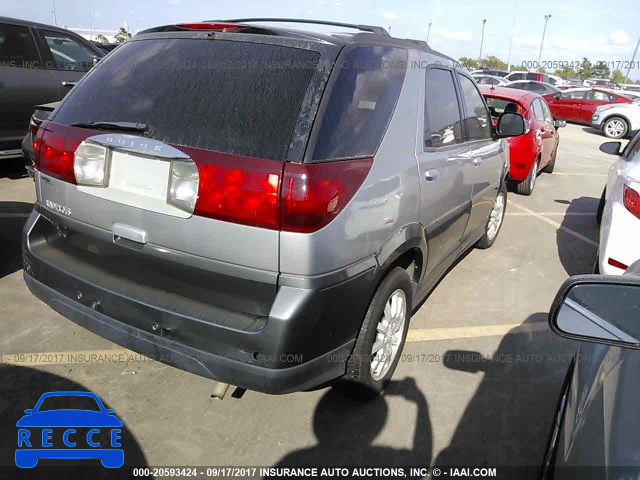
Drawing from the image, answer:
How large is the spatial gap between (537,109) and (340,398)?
6528 mm

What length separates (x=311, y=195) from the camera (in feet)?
6.23

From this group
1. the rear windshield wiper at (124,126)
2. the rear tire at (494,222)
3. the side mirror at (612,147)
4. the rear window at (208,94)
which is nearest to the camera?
the rear window at (208,94)

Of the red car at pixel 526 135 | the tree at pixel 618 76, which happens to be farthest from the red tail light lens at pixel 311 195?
the tree at pixel 618 76

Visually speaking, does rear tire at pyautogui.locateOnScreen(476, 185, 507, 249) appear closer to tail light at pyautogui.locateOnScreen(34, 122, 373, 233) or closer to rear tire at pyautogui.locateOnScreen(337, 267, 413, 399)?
rear tire at pyautogui.locateOnScreen(337, 267, 413, 399)

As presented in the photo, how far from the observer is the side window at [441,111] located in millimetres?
2902

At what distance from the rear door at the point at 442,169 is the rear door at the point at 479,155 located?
15 centimetres

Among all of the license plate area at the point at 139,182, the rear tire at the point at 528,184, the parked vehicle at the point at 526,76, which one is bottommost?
the rear tire at the point at 528,184

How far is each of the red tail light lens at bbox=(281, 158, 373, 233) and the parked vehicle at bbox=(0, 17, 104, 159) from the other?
537cm

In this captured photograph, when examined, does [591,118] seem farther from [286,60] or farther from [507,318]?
[286,60]

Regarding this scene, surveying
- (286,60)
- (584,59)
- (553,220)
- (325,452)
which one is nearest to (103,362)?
(325,452)

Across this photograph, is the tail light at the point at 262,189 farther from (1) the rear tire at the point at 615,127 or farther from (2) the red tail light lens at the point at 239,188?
(1) the rear tire at the point at 615,127

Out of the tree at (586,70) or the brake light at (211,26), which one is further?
the tree at (586,70)

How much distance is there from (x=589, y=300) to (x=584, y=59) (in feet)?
218

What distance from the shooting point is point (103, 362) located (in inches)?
114
